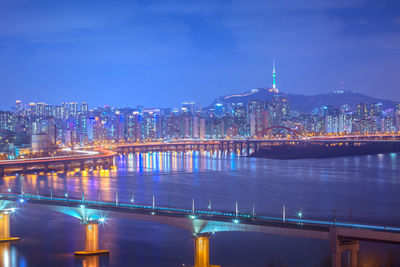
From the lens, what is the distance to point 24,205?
15648 millimetres

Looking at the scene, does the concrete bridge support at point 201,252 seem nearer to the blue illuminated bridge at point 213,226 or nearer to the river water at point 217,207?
the blue illuminated bridge at point 213,226

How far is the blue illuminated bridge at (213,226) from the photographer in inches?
414

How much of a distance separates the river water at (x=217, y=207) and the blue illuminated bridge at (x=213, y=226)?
468mm

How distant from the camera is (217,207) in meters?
22.0

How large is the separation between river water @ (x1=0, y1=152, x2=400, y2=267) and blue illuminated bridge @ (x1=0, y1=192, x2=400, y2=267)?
0.47 metres

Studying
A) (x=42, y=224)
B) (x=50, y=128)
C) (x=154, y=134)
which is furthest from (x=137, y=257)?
(x=154, y=134)

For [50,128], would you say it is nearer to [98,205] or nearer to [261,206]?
[261,206]

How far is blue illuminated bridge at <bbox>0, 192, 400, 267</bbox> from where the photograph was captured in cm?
1051

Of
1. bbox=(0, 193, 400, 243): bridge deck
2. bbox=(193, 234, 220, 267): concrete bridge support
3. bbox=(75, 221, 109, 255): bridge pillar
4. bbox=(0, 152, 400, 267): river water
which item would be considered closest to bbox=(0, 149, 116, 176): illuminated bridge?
bbox=(0, 152, 400, 267): river water

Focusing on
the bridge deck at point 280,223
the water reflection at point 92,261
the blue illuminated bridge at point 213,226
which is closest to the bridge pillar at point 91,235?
the blue illuminated bridge at point 213,226

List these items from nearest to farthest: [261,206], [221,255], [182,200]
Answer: [221,255] → [261,206] → [182,200]

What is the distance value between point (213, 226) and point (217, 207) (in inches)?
401

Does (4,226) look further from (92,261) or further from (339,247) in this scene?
(339,247)

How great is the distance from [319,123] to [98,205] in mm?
89520
